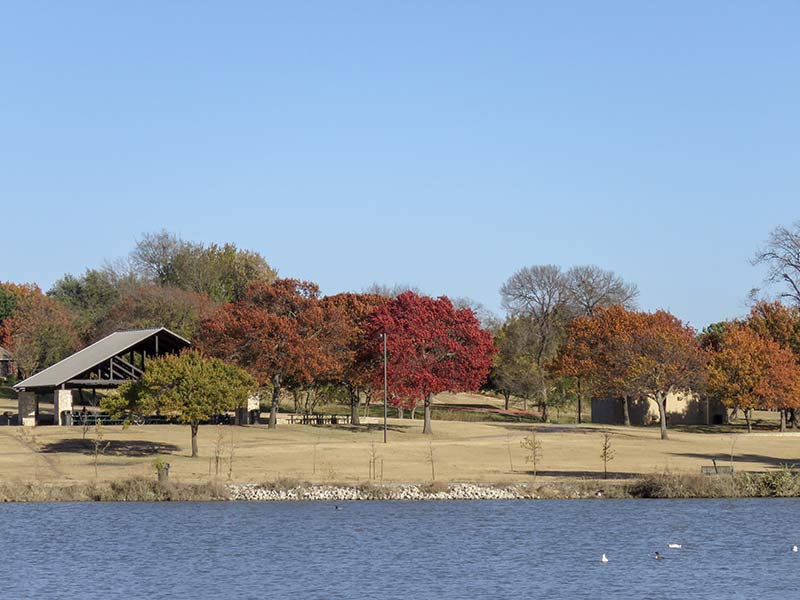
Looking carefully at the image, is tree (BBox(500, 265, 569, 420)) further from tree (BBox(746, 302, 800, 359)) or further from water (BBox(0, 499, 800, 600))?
water (BBox(0, 499, 800, 600))

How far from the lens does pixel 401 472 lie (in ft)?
264

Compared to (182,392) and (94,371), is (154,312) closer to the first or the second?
(94,371)

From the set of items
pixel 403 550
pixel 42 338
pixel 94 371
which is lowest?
pixel 403 550

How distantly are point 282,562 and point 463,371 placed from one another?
55.0m

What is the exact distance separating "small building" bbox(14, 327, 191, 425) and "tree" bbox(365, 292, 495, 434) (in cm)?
1753

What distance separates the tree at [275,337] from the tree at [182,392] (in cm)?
1556

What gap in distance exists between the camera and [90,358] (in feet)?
347

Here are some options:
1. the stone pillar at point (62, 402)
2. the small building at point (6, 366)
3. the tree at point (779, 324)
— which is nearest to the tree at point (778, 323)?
the tree at point (779, 324)

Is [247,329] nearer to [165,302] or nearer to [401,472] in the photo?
[401,472]

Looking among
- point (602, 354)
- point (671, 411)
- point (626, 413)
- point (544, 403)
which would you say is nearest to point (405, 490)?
point (602, 354)

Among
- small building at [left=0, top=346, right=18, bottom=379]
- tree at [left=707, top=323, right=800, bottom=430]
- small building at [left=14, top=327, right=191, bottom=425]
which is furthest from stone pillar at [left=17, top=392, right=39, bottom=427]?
tree at [left=707, top=323, right=800, bottom=430]

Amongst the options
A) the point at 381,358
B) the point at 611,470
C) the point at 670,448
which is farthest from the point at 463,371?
the point at 611,470

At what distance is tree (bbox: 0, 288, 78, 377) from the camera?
140875 millimetres

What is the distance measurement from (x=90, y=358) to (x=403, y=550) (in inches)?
2289
